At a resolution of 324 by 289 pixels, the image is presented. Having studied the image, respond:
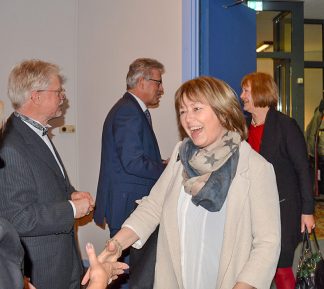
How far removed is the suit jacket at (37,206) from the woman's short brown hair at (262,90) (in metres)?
1.59

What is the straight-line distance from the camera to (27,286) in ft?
3.70

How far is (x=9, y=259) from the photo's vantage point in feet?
2.53

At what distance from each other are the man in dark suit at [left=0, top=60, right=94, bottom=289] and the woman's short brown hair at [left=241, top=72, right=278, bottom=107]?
1.49m

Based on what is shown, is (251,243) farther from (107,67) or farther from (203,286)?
(107,67)

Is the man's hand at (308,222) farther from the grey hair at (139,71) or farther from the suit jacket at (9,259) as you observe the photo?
the suit jacket at (9,259)

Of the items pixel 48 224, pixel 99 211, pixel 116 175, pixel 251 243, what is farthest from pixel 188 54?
pixel 251 243

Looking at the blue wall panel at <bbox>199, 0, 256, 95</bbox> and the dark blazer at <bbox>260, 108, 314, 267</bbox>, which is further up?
the blue wall panel at <bbox>199, 0, 256, 95</bbox>

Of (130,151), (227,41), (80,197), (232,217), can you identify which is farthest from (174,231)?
(227,41)

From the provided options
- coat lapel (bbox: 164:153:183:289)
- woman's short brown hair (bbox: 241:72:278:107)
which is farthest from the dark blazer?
coat lapel (bbox: 164:153:183:289)

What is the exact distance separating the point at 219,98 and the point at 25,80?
112cm

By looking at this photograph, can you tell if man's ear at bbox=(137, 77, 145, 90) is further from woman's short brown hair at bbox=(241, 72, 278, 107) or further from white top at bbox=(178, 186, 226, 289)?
white top at bbox=(178, 186, 226, 289)

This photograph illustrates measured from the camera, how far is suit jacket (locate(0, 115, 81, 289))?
189 centimetres

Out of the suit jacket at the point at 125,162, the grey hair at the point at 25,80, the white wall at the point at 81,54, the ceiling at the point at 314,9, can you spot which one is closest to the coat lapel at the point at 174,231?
the grey hair at the point at 25,80

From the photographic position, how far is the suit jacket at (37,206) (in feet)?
6.20
